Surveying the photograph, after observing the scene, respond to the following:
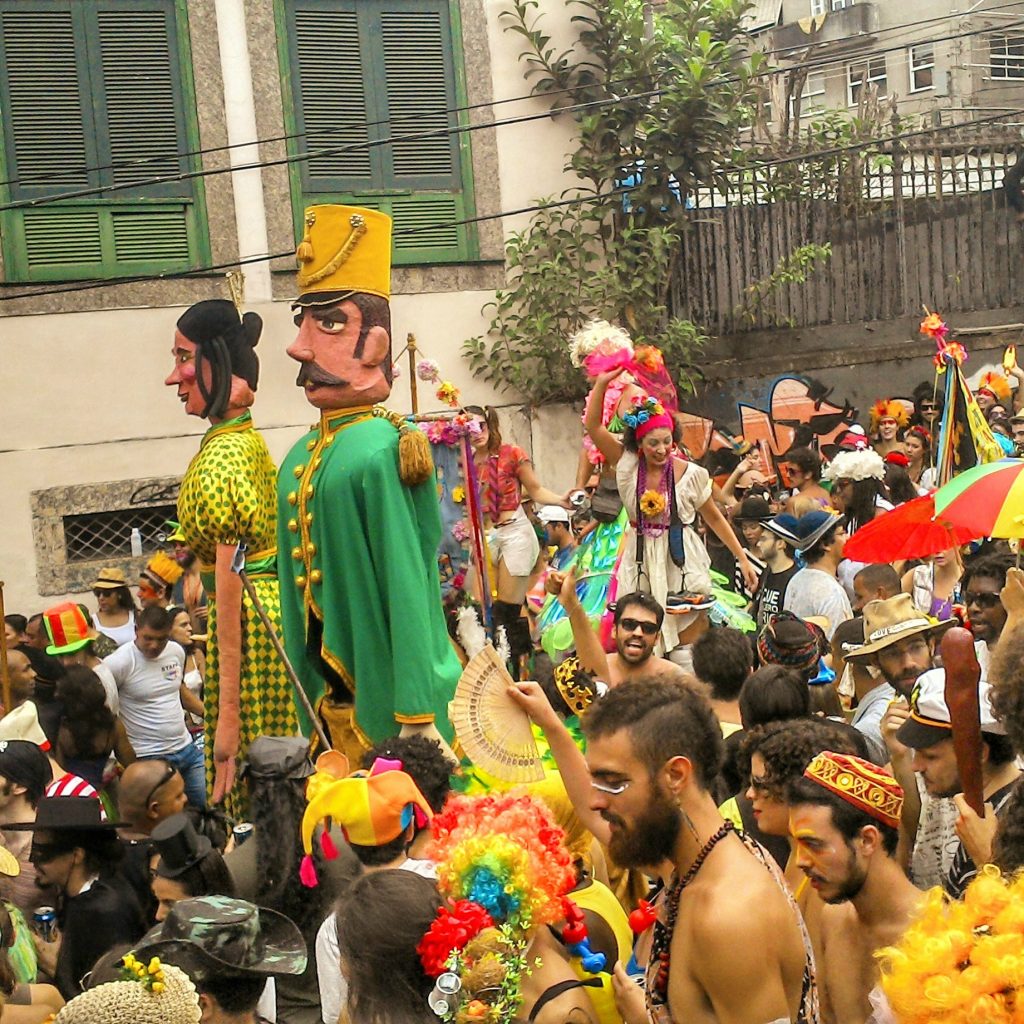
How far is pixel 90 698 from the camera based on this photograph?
708 centimetres

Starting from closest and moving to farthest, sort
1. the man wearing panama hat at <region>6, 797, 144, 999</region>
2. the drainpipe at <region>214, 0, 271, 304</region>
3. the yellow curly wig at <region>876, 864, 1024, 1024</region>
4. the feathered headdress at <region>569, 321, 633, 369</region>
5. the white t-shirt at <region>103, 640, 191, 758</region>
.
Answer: the yellow curly wig at <region>876, 864, 1024, 1024</region> → the man wearing panama hat at <region>6, 797, 144, 999</region> → the white t-shirt at <region>103, 640, 191, 758</region> → the feathered headdress at <region>569, 321, 633, 369</region> → the drainpipe at <region>214, 0, 271, 304</region>

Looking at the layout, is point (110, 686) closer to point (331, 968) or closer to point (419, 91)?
point (331, 968)

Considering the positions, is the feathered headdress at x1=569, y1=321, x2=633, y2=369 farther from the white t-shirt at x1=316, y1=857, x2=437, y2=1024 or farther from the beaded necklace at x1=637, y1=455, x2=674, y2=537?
the white t-shirt at x1=316, y1=857, x2=437, y2=1024

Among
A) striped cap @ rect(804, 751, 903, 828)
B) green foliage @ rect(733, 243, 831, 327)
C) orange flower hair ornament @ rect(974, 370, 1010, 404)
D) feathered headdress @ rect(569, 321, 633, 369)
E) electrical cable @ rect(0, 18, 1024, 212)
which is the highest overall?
electrical cable @ rect(0, 18, 1024, 212)

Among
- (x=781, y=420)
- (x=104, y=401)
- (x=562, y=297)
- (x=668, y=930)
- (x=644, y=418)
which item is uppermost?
(x=562, y=297)

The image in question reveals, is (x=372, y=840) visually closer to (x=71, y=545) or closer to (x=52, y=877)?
(x=52, y=877)

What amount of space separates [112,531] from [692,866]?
9.50m

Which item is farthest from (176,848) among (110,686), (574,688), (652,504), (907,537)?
(652,504)

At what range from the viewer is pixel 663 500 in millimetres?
8805

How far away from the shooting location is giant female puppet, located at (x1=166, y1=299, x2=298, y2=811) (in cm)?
624

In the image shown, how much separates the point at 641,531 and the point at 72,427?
512cm

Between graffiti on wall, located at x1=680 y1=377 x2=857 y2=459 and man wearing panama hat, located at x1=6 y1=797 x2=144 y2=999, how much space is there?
32.8ft

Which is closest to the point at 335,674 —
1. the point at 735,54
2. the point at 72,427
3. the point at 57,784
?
the point at 57,784

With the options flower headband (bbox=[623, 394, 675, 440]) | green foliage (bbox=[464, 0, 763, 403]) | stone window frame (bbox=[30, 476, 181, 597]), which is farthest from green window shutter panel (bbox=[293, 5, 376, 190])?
flower headband (bbox=[623, 394, 675, 440])
